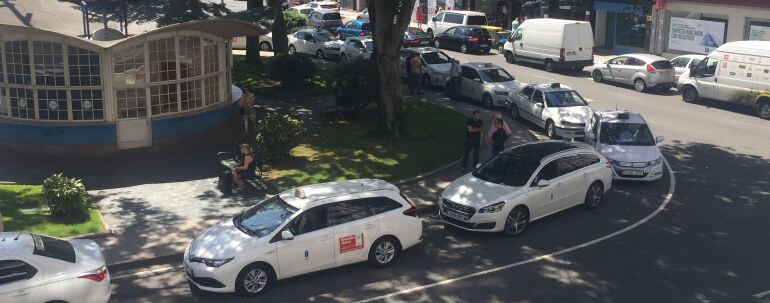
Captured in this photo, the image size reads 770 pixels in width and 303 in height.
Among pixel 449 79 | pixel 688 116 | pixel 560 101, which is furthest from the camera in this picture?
pixel 449 79

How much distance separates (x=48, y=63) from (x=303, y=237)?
10.7 meters

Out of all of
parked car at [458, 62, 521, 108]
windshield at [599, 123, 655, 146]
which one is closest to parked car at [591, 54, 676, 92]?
parked car at [458, 62, 521, 108]

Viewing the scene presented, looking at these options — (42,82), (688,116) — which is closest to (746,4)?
(688,116)

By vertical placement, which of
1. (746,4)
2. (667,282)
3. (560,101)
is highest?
(746,4)

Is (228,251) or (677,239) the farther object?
(677,239)

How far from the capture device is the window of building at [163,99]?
21.3 m

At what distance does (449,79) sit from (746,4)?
52.5 feet

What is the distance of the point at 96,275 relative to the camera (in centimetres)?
1155

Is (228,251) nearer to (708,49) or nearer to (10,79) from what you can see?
(10,79)

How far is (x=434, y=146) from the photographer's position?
22188 millimetres

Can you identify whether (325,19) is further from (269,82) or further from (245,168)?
(245,168)

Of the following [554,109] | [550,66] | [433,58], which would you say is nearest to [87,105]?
[554,109]

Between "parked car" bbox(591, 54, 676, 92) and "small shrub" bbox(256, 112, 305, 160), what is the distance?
17034mm

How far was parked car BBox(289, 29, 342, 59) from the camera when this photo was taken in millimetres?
39125
